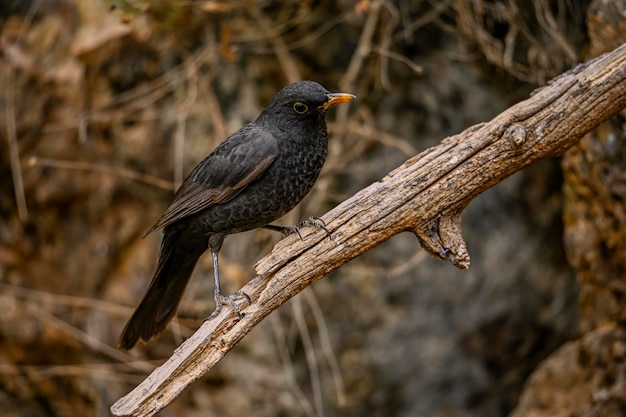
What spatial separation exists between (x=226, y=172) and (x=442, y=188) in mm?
1197

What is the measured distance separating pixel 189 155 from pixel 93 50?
102cm

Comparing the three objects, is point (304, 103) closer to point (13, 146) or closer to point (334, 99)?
point (334, 99)

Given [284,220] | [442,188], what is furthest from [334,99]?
[284,220]

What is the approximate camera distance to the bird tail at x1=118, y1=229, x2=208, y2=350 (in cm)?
412

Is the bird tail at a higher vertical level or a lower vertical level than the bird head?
lower

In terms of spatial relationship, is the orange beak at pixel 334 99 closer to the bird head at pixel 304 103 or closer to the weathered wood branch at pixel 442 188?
the bird head at pixel 304 103

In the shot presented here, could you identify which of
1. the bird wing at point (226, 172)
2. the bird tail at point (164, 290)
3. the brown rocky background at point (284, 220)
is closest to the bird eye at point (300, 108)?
the bird wing at point (226, 172)

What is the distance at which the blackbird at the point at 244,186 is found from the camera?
12.8ft

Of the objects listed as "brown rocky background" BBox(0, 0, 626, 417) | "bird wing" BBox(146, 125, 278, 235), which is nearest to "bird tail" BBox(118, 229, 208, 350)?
"bird wing" BBox(146, 125, 278, 235)

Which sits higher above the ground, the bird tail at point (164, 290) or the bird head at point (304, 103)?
the bird head at point (304, 103)

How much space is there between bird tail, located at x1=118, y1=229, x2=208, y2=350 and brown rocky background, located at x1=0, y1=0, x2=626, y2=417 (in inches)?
30.3

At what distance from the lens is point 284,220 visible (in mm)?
5270

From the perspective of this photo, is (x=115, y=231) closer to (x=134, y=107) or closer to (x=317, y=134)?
(x=134, y=107)

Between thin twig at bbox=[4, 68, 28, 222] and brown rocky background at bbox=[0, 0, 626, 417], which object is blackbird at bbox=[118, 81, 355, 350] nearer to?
brown rocky background at bbox=[0, 0, 626, 417]
